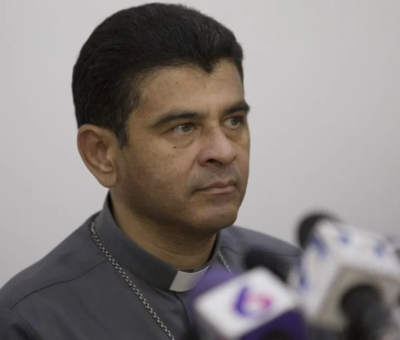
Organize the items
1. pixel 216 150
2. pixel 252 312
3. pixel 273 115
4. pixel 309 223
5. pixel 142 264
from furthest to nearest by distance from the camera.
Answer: pixel 273 115 → pixel 142 264 → pixel 216 150 → pixel 309 223 → pixel 252 312

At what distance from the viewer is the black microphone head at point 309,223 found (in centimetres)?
69

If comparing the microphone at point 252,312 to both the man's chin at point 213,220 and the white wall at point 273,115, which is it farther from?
the white wall at point 273,115

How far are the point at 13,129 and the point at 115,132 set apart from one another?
731 millimetres

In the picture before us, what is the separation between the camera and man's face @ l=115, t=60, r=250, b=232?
1.20 m

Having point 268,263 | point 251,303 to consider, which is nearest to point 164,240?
point 268,263

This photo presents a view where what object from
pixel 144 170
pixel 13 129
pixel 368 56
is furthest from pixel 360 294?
pixel 368 56

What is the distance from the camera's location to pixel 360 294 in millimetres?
528

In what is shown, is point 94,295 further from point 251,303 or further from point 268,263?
point 251,303

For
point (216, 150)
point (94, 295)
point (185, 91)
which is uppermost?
point (185, 91)

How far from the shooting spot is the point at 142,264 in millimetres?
1298

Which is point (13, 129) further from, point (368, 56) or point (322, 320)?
point (322, 320)

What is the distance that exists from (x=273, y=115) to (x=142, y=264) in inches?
44.5

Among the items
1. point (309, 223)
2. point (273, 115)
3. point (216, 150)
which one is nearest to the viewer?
point (309, 223)

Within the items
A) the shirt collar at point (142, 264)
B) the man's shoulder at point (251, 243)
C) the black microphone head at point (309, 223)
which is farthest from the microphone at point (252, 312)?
the man's shoulder at point (251, 243)
